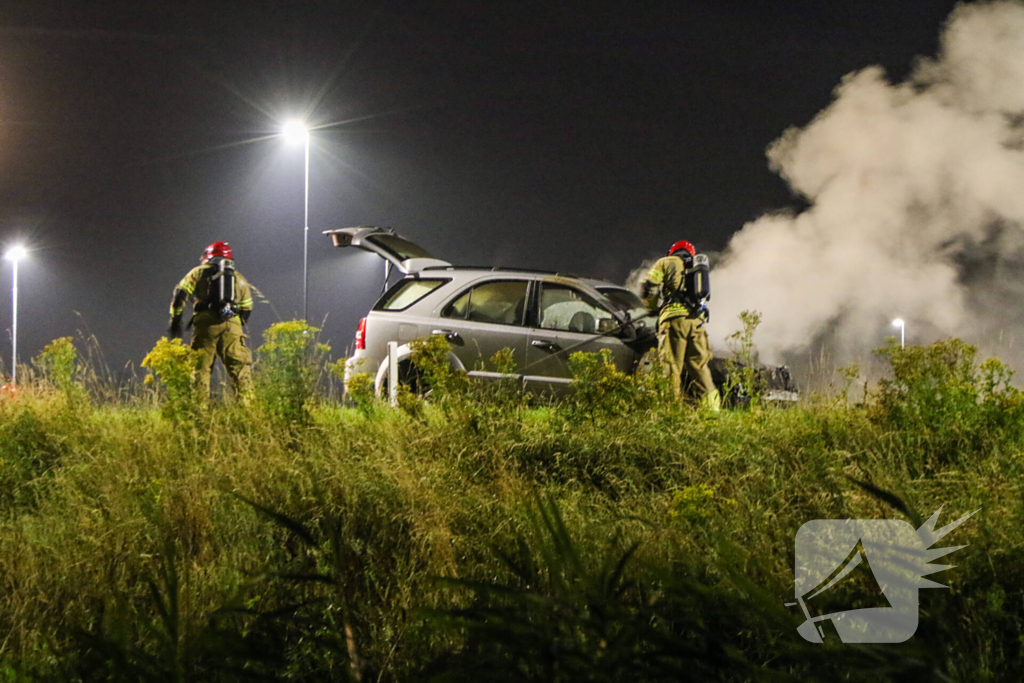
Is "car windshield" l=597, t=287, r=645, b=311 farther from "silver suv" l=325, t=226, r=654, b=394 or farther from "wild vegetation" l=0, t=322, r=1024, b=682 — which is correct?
"wild vegetation" l=0, t=322, r=1024, b=682

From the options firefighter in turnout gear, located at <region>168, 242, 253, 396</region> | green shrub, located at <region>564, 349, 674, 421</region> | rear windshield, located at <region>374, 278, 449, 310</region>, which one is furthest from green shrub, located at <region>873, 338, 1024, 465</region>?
firefighter in turnout gear, located at <region>168, 242, 253, 396</region>

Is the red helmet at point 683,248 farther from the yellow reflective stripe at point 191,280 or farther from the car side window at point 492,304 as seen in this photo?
the yellow reflective stripe at point 191,280

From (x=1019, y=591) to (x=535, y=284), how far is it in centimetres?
591

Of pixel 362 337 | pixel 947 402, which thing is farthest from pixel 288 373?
pixel 947 402

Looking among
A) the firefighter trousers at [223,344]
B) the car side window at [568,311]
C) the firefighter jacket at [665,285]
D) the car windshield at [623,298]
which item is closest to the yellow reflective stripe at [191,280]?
the firefighter trousers at [223,344]

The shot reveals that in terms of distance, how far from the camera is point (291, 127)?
1386cm

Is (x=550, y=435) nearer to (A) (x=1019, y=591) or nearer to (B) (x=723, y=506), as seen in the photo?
(B) (x=723, y=506)

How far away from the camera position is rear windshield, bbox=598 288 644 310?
8555 millimetres

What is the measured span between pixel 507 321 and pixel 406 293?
1275mm

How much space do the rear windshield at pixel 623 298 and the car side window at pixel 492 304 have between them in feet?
2.89

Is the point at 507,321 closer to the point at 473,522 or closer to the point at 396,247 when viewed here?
the point at 396,247

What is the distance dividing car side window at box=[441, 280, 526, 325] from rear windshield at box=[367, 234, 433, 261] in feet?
3.42

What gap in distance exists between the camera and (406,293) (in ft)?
29.5

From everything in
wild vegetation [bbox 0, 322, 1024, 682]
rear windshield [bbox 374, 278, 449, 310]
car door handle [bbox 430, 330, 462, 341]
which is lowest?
wild vegetation [bbox 0, 322, 1024, 682]
